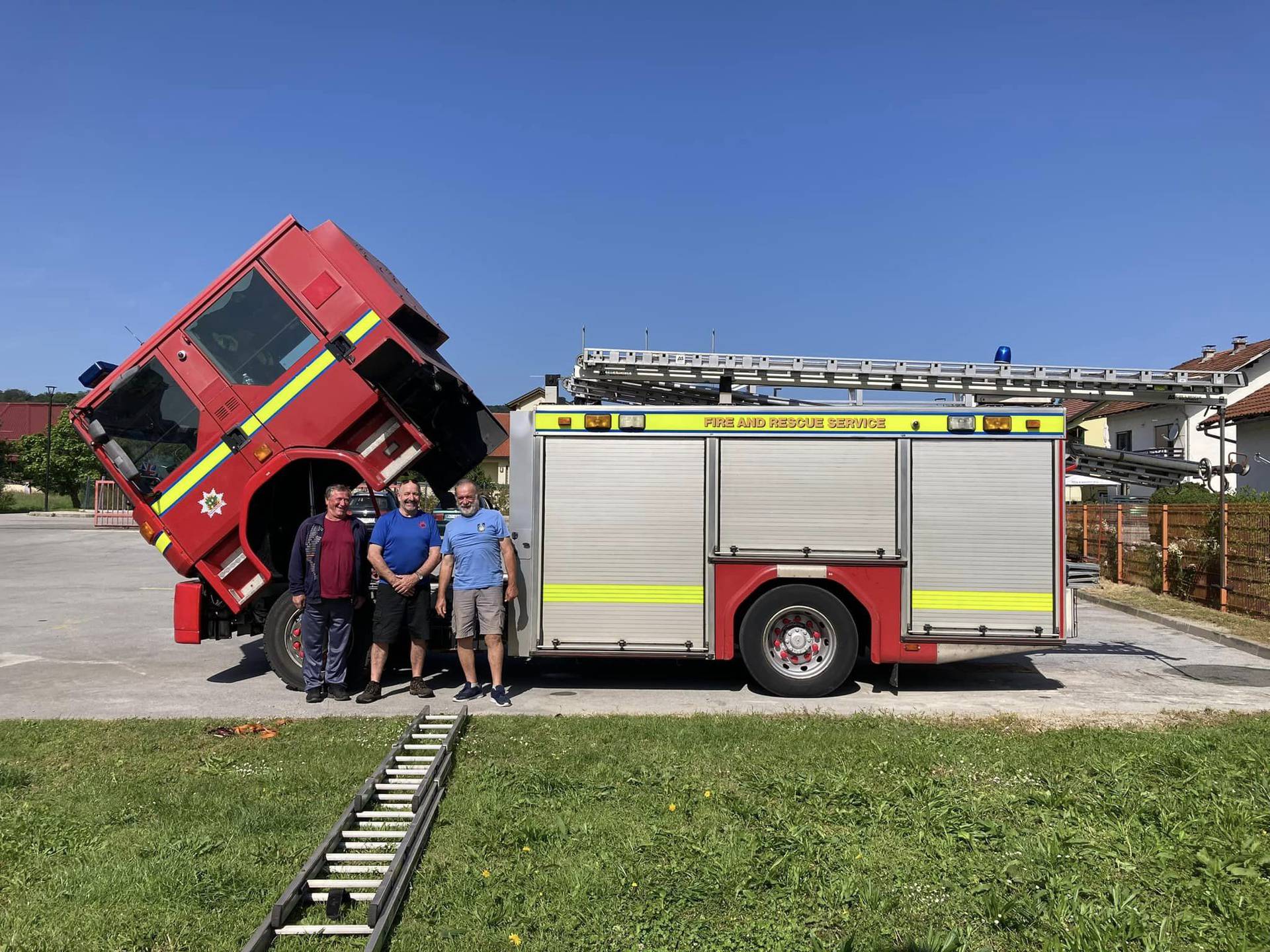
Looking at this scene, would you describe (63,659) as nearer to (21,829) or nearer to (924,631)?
(21,829)

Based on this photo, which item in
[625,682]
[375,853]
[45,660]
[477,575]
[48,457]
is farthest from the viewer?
[48,457]

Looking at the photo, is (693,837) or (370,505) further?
(370,505)

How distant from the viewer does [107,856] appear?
4234 millimetres

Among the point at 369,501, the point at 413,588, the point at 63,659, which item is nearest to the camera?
the point at 413,588

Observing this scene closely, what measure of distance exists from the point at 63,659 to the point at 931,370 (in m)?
9.52

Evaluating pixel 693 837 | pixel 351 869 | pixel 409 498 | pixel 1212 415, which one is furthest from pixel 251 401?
pixel 1212 415

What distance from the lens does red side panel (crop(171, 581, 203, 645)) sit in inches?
307

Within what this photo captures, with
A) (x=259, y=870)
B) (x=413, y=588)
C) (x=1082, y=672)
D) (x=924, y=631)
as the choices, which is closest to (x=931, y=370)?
(x=924, y=631)

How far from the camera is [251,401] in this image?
7.67 metres

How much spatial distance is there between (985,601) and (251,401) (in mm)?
6512

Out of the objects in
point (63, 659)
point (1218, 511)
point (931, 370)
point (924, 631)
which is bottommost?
point (63, 659)

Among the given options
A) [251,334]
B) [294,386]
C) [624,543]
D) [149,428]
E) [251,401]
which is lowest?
[624,543]

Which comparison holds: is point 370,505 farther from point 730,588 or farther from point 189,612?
point 730,588

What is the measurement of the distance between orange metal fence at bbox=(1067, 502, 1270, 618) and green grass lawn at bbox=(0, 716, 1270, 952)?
3990mm
